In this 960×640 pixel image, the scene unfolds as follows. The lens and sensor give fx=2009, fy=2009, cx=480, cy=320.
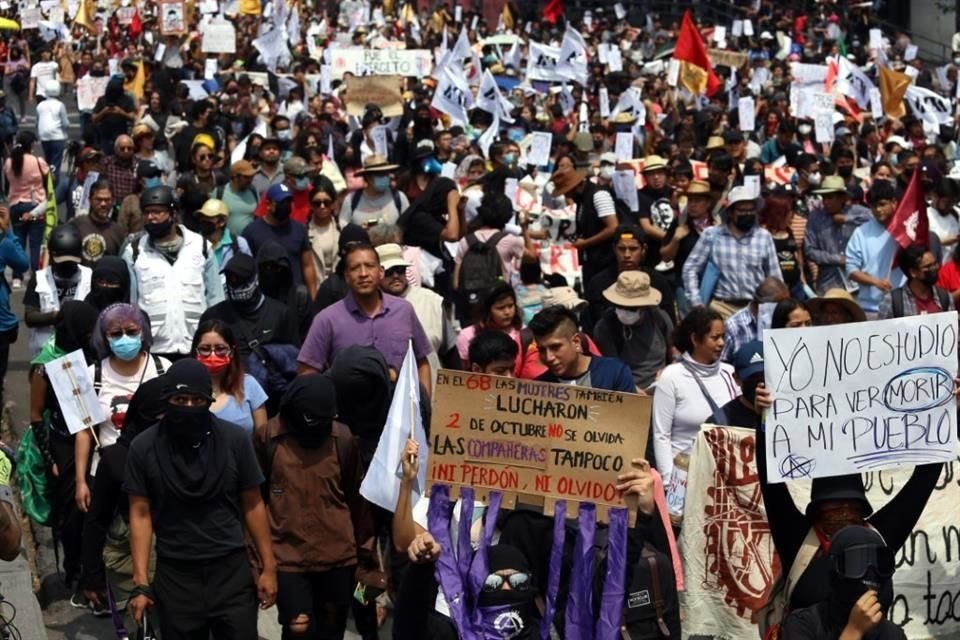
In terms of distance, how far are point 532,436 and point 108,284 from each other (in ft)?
12.1

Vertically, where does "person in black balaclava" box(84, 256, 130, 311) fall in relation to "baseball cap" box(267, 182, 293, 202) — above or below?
below

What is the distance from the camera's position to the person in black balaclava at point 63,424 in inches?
355

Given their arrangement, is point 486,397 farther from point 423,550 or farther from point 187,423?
point 187,423

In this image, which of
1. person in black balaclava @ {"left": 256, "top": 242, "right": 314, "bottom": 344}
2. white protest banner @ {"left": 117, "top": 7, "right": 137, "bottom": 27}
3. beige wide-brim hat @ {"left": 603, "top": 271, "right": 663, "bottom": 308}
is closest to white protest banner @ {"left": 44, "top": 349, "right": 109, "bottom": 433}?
person in black balaclava @ {"left": 256, "top": 242, "right": 314, "bottom": 344}

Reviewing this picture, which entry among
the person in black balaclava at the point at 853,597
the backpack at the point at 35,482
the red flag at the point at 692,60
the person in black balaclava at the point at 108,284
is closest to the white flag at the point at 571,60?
the red flag at the point at 692,60

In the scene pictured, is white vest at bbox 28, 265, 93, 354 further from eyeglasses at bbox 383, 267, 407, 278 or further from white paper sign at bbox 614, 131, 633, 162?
white paper sign at bbox 614, 131, 633, 162

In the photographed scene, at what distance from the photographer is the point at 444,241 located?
13.4 metres

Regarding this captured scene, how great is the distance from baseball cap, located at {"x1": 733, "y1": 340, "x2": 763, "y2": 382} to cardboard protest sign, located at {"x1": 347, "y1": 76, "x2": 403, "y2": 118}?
11.9 m

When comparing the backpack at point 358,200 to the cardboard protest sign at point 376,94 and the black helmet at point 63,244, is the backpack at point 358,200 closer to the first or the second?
the black helmet at point 63,244

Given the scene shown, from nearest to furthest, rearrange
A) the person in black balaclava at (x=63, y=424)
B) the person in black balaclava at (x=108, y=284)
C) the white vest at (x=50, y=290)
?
the person in black balaclava at (x=63, y=424)
the person in black balaclava at (x=108, y=284)
the white vest at (x=50, y=290)

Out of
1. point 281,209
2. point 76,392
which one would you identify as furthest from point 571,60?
point 76,392

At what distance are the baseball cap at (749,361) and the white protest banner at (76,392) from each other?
2.71 meters

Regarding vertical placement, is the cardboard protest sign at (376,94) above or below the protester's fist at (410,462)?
below

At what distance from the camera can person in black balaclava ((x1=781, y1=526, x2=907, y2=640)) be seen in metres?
5.69
